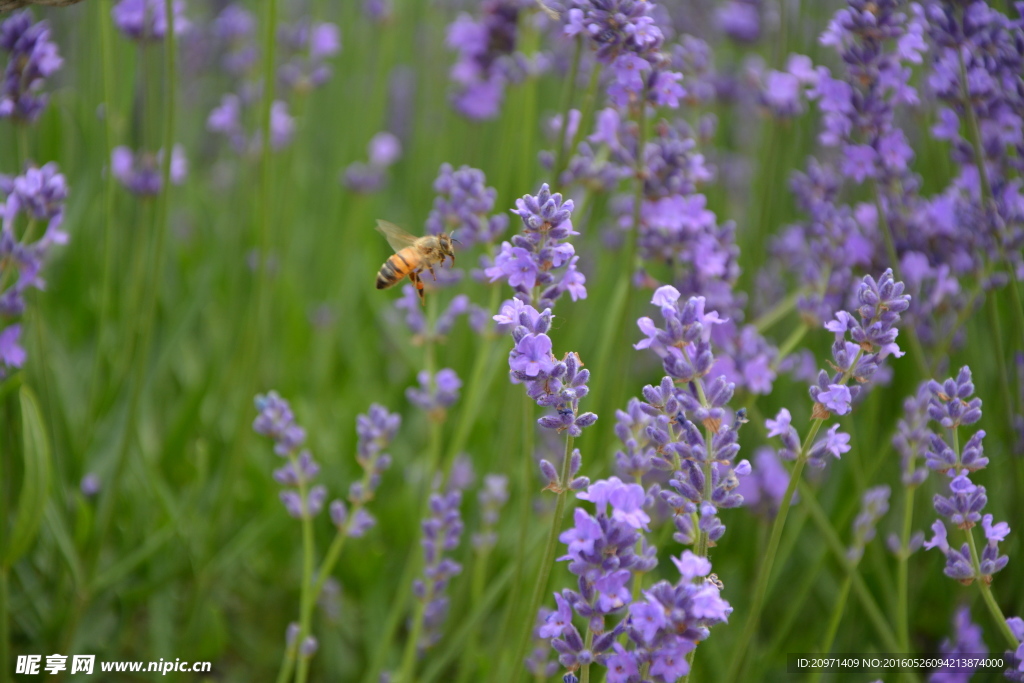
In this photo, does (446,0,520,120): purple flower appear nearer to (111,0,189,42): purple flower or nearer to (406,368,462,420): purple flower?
(111,0,189,42): purple flower

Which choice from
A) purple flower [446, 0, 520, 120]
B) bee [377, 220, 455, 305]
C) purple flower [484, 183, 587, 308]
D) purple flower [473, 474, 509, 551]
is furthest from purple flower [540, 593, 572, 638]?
purple flower [446, 0, 520, 120]

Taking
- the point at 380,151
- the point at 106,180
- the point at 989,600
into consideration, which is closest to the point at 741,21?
the point at 380,151

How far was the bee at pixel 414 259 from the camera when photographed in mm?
1641

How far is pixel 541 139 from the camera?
4184 mm

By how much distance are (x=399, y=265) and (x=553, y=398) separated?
0.73 meters

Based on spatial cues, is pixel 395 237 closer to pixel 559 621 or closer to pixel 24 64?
pixel 24 64

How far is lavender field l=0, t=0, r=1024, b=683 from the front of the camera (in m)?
1.12

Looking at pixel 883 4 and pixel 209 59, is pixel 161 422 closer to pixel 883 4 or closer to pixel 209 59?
pixel 883 4

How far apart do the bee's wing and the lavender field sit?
12mm

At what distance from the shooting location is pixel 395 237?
5.74 ft

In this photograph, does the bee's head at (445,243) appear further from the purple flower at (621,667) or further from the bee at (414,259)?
the purple flower at (621,667)

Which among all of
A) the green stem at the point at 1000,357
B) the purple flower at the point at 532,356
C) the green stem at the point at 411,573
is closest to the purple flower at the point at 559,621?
the purple flower at the point at 532,356

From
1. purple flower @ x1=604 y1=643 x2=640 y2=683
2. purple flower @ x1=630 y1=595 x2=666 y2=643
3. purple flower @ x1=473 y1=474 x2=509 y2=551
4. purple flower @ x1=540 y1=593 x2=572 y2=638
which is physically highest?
purple flower @ x1=630 y1=595 x2=666 y2=643

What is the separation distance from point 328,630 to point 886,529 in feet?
5.02
